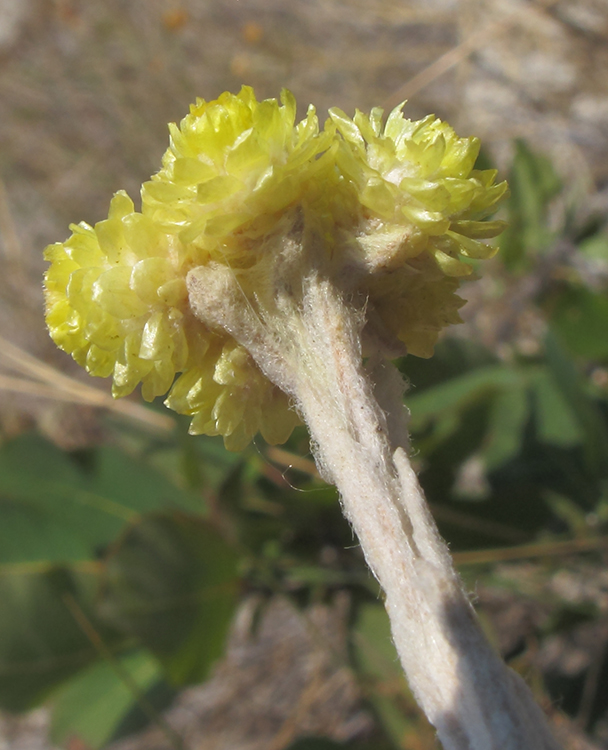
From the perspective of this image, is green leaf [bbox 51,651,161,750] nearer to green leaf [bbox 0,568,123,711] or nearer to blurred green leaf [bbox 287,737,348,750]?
green leaf [bbox 0,568,123,711]

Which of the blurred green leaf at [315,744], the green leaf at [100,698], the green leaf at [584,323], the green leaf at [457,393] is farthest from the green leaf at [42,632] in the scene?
the green leaf at [584,323]

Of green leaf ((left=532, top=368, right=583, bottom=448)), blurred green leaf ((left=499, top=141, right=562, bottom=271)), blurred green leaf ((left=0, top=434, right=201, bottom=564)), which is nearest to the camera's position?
green leaf ((left=532, top=368, right=583, bottom=448))

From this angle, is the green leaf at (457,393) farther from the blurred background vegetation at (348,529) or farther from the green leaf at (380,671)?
the green leaf at (380,671)

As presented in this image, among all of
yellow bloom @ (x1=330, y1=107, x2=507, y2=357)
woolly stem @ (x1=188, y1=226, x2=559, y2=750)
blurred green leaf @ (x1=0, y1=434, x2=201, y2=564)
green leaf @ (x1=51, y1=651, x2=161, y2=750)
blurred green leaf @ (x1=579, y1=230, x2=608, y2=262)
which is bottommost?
green leaf @ (x1=51, y1=651, x2=161, y2=750)

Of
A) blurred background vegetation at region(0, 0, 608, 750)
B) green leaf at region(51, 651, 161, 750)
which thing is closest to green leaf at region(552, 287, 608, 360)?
blurred background vegetation at region(0, 0, 608, 750)

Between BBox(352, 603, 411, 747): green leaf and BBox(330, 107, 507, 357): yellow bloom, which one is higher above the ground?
BBox(330, 107, 507, 357): yellow bloom

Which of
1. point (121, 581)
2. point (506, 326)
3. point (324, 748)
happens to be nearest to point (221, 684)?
point (324, 748)

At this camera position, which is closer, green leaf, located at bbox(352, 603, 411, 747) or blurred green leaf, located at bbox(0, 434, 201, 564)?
green leaf, located at bbox(352, 603, 411, 747)
